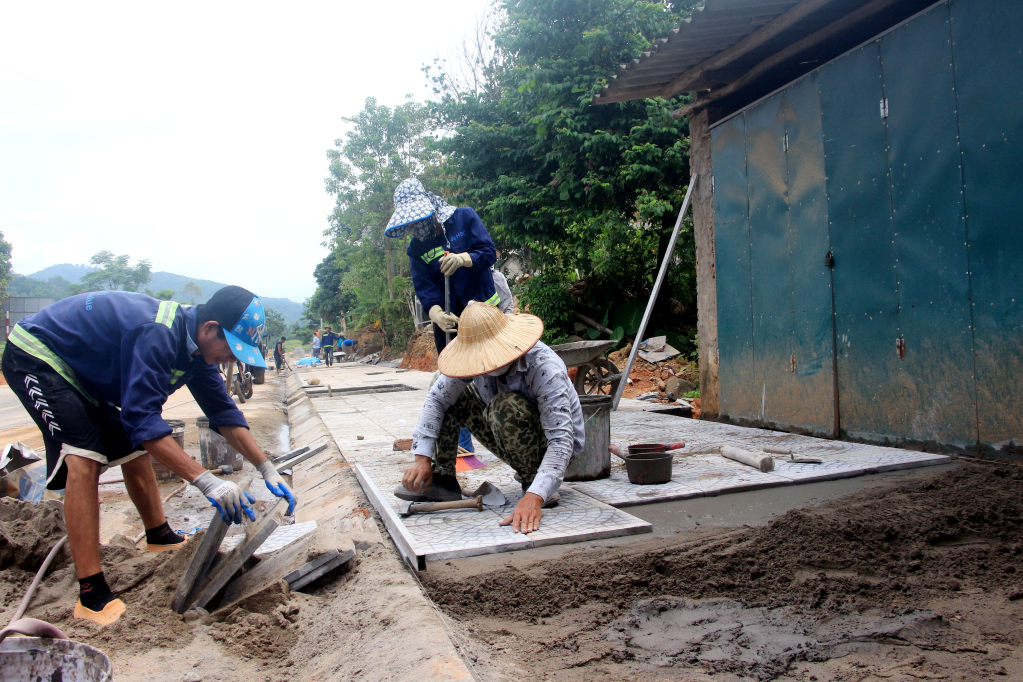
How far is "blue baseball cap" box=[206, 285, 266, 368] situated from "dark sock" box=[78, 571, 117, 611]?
92 centimetres

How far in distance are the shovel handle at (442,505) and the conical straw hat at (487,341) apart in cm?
61

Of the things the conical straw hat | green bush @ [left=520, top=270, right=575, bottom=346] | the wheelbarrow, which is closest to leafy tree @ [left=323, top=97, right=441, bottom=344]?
green bush @ [left=520, top=270, right=575, bottom=346]

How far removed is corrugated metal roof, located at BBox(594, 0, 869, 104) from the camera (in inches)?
178

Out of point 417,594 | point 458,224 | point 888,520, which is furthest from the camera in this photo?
point 458,224

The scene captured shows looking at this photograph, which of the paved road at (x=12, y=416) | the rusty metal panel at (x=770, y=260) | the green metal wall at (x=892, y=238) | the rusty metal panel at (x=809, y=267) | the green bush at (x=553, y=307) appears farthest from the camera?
the green bush at (x=553, y=307)

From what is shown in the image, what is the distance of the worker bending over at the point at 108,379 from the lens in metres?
2.30

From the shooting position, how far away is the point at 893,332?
13.7 feet

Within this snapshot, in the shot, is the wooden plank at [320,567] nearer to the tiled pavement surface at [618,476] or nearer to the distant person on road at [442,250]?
the tiled pavement surface at [618,476]

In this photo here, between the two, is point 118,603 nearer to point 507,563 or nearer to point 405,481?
point 405,481

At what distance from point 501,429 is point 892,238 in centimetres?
293

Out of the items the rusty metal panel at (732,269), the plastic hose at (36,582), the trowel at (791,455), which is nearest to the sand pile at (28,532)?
the plastic hose at (36,582)

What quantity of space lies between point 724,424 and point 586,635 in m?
4.08

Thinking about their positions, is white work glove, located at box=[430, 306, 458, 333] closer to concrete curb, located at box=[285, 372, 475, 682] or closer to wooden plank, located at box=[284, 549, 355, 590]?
concrete curb, located at box=[285, 372, 475, 682]

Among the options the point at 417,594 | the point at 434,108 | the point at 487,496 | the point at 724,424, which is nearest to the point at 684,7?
the point at 434,108
